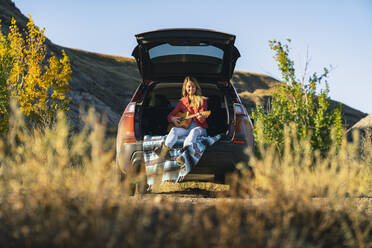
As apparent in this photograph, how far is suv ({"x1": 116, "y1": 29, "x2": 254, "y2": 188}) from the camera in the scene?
4.12 metres

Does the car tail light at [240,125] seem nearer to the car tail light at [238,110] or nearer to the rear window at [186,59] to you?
the car tail light at [238,110]

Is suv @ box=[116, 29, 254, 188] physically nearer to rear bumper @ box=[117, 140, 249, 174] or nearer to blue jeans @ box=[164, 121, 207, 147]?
rear bumper @ box=[117, 140, 249, 174]

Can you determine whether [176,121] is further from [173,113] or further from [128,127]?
[128,127]

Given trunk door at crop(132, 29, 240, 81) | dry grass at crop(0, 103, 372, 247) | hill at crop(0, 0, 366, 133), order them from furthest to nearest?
hill at crop(0, 0, 366, 133) → trunk door at crop(132, 29, 240, 81) → dry grass at crop(0, 103, 372, 247)

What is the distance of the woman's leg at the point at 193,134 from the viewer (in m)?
4.21

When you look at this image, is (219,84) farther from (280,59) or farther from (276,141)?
(280,59)

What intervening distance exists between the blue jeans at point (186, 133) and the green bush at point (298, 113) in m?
4.77

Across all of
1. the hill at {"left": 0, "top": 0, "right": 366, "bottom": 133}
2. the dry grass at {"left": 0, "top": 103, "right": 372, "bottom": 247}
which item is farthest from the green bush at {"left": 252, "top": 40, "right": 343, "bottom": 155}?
the dry grass at {"left": 0, "top": 103, "right": 372, "bottom": 247}

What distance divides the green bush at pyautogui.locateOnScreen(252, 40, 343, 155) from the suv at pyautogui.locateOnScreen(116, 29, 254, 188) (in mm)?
4163

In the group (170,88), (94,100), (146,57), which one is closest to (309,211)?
(146,57)

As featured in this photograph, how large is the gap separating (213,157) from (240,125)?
582 mm

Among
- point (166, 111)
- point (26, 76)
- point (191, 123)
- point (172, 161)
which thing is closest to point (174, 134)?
point (172, 161)

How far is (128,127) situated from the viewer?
426 cm

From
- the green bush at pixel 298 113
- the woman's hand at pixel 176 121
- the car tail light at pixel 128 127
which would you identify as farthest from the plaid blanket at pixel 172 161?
the green bush at pixel 298 113
